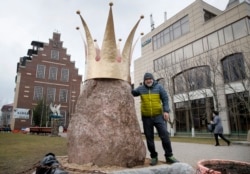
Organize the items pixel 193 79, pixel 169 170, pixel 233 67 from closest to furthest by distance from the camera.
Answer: pixel 169 170 → pixel 233 67 → pixel 193 79

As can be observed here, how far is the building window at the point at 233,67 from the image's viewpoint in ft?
61.8

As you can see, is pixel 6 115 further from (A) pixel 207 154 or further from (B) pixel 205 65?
(A) pixel 207 154

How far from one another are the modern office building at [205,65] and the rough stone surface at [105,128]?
52.5 feet

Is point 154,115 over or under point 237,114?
under

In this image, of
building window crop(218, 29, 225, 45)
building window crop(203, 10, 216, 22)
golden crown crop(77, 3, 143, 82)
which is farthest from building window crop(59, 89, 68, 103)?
golden crown crop(77, 3, 143, 82)

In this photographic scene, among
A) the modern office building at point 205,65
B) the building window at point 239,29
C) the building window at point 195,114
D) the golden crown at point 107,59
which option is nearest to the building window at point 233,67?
the modern office building at point 205,65

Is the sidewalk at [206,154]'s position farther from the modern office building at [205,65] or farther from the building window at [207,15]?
the building window at [207,15]

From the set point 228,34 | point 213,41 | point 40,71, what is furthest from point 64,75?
point 228,34

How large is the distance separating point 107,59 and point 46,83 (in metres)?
41.7

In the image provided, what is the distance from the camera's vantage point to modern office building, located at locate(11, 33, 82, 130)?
3922cm

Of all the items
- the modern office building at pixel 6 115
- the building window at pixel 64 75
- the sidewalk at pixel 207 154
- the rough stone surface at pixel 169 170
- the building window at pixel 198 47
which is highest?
the building window at pixel 64 75

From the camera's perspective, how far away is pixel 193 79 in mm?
23938

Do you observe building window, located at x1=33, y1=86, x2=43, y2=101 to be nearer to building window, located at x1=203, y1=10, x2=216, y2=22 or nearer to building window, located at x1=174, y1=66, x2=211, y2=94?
building window, located at x1=174, y1=66, x2=211, y2=94

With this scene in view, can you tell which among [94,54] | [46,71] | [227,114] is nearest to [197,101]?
[227,114]
